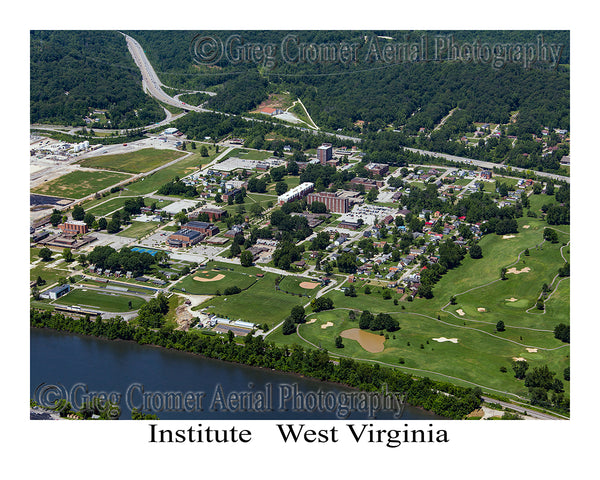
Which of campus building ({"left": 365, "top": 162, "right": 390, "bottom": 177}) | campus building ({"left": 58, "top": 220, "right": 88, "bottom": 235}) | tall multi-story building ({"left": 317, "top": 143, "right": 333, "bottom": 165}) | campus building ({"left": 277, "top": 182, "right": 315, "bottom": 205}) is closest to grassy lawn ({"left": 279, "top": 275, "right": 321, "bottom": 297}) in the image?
campus building ({"left": 277, "top": 182, "right": 315, "bottom": 205})

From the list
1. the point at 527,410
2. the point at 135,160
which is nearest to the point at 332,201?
the point at 135,160

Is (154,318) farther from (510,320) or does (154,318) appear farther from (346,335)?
(510,320)

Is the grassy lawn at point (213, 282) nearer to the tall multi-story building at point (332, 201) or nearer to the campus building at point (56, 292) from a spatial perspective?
the campus building at point (56, 292)

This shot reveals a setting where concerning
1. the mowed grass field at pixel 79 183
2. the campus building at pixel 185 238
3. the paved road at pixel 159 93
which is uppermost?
the paved road at pixel 159 93

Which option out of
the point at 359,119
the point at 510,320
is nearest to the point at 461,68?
the point at 359,119

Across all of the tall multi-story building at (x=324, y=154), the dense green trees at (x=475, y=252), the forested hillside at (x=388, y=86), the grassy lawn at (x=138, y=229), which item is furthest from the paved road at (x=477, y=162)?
the grassy lawn at (x=138, y=229)

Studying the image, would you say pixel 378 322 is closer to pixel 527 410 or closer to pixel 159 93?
pixel 527 410

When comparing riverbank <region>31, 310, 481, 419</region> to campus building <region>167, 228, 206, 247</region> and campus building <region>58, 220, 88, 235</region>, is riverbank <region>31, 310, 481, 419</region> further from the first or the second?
campus building <region>58, 220, 88, 235</region>
